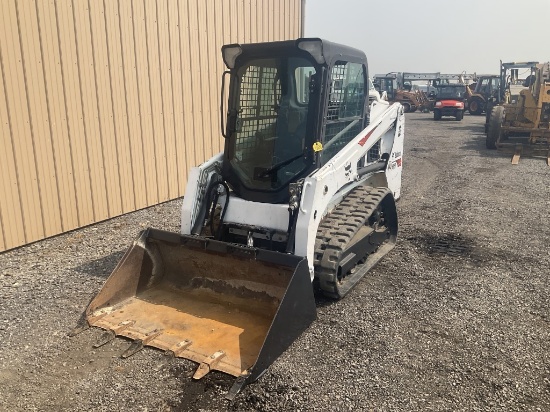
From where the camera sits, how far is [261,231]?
15.0 ft

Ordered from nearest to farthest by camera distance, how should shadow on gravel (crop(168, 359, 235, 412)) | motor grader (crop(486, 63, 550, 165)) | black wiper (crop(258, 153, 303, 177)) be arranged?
1. shadow on gravel (crop(168, 359, 235, 412))
2. black wiper (crop(258, 153, 303, 177))
3. motor grader (crop(486, 63, 550, 165))

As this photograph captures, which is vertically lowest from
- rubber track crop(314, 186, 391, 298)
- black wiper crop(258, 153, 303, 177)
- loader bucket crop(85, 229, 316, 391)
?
loader bucket crop(85, 229, 316, 391)

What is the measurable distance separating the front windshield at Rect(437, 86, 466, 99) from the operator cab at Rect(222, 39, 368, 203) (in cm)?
2279

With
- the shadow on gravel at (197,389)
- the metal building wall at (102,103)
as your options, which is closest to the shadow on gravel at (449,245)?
the shadow on gravel at (197,389)

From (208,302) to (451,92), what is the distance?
24890 mm

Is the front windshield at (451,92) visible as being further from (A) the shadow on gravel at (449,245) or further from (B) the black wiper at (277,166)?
(B) the black wiper at (277,166)

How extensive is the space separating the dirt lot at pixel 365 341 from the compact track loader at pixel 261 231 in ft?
0.74

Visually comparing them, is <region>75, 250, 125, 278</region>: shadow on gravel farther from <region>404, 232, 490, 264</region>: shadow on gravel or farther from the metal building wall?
<region>404, 232, 490, 264</region>: shadow on gravel

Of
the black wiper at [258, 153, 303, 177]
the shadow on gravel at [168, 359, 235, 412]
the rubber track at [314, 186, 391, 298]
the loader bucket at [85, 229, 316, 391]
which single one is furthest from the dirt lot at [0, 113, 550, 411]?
the black wiper at [258, 153, 303, 177]

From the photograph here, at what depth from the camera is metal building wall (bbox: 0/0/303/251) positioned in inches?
242

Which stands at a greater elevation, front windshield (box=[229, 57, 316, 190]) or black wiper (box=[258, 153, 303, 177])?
front windshield (box=[229, 57, 316, 190])

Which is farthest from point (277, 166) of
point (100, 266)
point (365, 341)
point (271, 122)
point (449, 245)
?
point (449, 245)

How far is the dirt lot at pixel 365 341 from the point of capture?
3248 millimetres

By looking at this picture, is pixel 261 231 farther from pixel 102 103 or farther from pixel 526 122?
pixel 526 122
